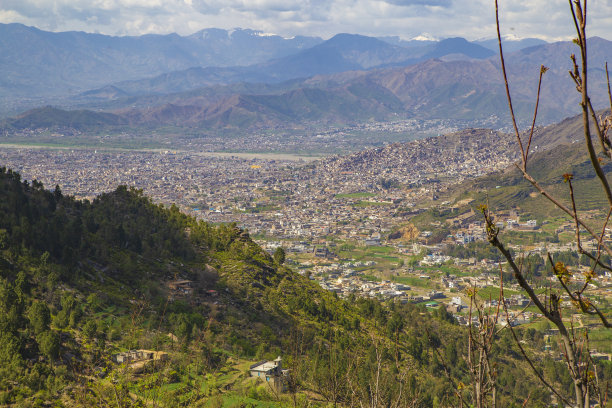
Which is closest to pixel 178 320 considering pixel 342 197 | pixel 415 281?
pixel 415 281

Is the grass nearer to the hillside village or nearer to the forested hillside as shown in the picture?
the hillside village

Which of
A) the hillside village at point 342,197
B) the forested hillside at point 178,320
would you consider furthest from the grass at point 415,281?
the forested hillside at point 178,320

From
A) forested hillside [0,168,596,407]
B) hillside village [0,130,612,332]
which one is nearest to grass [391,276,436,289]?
hillside village [0,130,612,332]

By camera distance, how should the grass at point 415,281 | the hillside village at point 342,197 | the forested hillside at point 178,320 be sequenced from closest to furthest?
the forested hillside at point 178,320 → the grass at point 415,281 → the hillside village at point 342,197

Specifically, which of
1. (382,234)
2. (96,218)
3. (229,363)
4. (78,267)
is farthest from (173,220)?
(382,234)

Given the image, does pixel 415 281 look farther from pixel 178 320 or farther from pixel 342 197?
pixel 342 197

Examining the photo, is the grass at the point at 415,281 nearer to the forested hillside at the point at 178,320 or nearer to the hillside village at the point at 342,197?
the hillside village at the point at 342,197

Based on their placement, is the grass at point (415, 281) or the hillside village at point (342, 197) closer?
the grass at point (415, 281)

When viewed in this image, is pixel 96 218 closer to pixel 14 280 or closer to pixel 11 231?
pixel 11 231

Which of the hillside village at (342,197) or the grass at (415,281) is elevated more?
the hillside village at (342,197)
